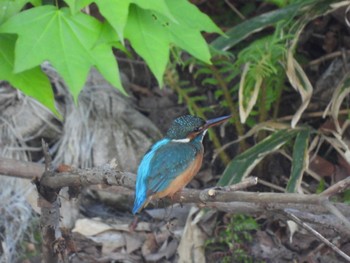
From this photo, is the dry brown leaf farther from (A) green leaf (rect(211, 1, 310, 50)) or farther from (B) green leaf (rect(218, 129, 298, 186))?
(A) green leaf (rect(211, 1, 310, 50))

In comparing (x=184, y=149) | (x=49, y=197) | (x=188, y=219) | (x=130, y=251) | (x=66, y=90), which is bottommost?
(x=130, y=251)

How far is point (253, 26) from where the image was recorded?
12.7 ft

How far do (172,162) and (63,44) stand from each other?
579mm

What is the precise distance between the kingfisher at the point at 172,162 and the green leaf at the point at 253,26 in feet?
3.83

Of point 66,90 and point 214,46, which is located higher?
point 214,46

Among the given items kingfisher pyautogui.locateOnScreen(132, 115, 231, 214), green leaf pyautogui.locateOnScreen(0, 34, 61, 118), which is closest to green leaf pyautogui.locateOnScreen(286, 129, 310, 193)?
kingfisher pyautogui.locateOnScreen(132, 115, 231, 214)

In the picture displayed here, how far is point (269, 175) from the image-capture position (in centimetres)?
405

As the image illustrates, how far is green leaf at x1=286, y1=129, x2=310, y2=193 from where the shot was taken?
3438 millimetres

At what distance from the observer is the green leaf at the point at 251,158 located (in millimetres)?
3621

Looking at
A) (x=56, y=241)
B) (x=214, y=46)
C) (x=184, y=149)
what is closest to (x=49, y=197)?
(x=56, y=241)

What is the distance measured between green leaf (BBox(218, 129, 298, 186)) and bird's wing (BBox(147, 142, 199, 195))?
1.00 meters

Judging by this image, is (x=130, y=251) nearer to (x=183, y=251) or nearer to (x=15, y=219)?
(x=183, y=251)

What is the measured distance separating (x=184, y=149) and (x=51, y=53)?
609mm

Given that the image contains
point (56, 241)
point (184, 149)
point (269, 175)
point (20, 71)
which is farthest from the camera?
point (269, 175)
